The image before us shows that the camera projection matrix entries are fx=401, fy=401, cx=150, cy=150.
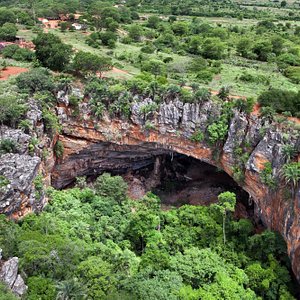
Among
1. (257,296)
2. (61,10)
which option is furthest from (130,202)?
(61,10)

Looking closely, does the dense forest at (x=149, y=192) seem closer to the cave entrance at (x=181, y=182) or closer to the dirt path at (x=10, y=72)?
the dirt path at (x=10, y=72)

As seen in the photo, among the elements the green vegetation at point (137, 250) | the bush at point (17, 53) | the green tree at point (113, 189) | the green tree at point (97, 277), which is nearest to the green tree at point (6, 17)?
the bush at point (17, 53)

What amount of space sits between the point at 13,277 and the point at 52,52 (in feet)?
98.9

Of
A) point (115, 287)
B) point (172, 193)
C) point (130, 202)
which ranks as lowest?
point (172, 193)

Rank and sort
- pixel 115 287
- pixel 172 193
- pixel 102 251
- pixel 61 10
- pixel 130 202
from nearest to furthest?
pixel 115 287 → pixel 102 251 → pixel 130 202 → pixel 172 193 → pixel 61 10

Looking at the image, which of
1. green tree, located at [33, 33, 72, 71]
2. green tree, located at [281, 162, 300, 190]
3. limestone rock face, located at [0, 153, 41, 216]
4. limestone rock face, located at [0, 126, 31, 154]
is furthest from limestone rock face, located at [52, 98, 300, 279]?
limestone rock face, located at [0, 153, 41, 216]

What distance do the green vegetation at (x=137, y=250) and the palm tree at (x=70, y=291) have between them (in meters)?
0.06

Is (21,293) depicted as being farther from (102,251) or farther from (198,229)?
(198,229)

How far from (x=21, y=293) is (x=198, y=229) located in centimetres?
1593

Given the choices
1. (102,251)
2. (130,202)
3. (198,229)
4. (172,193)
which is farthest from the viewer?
(172,193)

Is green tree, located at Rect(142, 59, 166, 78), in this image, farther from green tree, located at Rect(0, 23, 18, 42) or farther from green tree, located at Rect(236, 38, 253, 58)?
green tree, located at Rect(0, 23, 18, 42)

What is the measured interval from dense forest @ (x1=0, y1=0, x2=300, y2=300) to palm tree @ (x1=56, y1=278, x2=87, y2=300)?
0.06m

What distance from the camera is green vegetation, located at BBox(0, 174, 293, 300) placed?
2469cm

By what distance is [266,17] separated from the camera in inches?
3590
